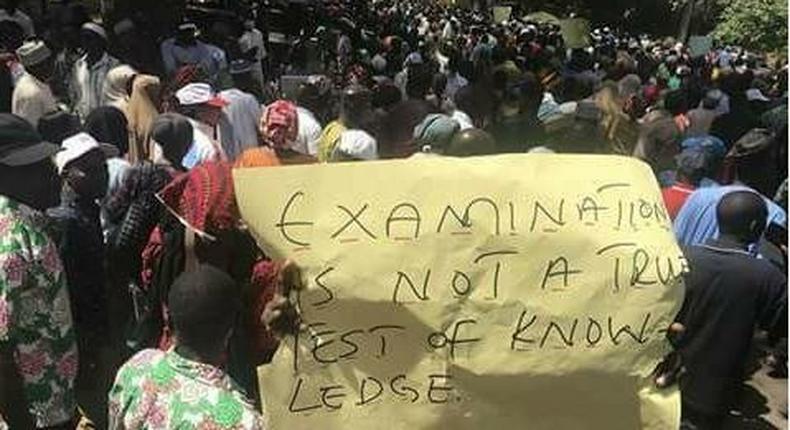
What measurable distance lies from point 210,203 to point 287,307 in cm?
103

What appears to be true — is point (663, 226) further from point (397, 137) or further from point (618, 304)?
point (397, 137)

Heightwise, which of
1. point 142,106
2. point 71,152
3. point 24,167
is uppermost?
point 24,167

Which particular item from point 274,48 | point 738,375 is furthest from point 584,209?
point 274,48

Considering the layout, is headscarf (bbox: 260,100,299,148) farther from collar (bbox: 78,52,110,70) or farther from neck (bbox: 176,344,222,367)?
collar (bbox: 78,52,110,70)

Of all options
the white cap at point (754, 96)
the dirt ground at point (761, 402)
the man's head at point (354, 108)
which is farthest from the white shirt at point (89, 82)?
the white cap at point (754, 96)

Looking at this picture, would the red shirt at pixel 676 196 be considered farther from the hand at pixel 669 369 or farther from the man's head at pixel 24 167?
the man's head at pixel 24 167

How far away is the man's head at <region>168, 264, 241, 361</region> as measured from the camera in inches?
95.4

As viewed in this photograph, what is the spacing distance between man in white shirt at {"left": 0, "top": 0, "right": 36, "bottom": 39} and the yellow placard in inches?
354

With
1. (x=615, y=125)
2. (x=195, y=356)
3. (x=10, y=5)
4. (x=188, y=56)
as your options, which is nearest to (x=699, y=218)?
(x=615, y=125)

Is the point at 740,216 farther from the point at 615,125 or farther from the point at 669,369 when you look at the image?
the point at 615,125

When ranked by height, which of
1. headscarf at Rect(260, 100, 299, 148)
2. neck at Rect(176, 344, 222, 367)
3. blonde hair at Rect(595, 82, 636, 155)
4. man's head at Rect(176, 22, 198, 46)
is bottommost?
man's head at Rect(176, 22, 198, 46)

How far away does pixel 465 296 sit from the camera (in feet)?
7.98

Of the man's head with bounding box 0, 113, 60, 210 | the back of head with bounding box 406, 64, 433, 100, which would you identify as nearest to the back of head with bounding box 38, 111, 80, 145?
the man's head with bounding box 0, 113, 60, 210

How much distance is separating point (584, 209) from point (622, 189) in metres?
0.12
